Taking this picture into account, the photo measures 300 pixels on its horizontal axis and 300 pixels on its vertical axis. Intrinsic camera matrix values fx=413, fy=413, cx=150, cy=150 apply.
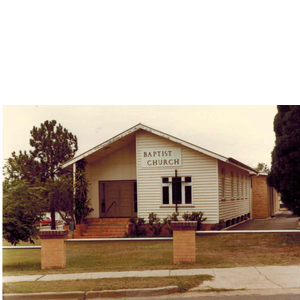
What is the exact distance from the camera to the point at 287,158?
30.1 feet

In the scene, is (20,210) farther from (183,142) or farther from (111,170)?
(183,142)

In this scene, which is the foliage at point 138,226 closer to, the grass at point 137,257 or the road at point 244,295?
the grass at point 137,257

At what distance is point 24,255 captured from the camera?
8344 mm

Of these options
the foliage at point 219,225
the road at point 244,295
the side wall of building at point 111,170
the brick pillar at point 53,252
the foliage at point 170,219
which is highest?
the side wall of building at point 111,170

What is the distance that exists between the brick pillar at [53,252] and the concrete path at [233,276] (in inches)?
21.8

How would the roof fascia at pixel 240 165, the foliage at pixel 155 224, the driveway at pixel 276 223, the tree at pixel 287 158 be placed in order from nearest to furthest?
the foliage at pixel 155 224 → the roof fascia at pixel 240 165 → the tree at pixel 287 158 → the driveway at pixel 276 223

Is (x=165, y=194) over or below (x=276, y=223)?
over

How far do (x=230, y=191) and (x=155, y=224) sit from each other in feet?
5.57

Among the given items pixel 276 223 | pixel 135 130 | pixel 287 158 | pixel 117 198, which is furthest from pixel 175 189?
pixel 276 223

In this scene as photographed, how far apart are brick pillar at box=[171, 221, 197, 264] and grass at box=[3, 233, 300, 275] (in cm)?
15

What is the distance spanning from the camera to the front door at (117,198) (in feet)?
26.4

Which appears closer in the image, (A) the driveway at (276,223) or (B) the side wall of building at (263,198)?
(A) the driveway at (276,223)

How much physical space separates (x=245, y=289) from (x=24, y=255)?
445cm

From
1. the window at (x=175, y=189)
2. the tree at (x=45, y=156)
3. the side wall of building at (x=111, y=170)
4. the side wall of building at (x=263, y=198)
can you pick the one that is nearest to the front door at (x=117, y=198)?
the side wall of building at (x=111, y=170)
